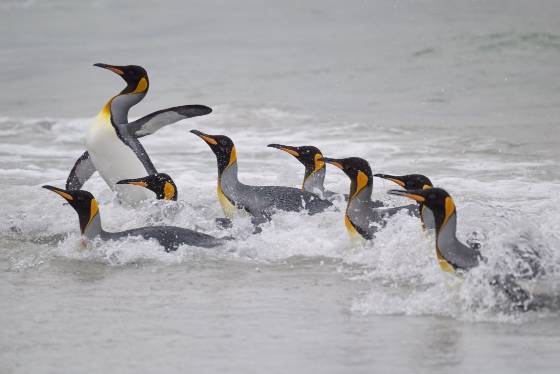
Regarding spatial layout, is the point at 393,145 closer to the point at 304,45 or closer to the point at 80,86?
the point at 80,86

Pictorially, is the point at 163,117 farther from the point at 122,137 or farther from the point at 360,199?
the point at 360,199

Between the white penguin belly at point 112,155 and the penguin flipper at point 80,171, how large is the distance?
5.5 inches

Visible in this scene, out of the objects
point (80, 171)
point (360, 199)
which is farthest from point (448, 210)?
point (80, 171)

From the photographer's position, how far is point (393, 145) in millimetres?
9969

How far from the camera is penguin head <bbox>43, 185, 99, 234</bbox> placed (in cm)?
510

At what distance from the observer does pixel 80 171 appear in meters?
6.98

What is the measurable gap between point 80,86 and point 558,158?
369 inches

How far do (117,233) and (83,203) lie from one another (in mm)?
235

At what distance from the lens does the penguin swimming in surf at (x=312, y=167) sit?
20.4 ft

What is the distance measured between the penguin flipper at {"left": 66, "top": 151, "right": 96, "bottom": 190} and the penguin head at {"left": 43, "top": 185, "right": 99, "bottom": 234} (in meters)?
1.78

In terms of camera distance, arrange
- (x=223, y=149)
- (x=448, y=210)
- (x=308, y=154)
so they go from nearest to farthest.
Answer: (x=448, y=210)
(x=223, y=149)
(x=308, y=154)

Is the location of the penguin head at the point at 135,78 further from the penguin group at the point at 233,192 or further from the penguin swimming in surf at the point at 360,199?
the penguin swimming in surf at the point at 360,199

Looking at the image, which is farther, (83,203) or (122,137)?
(122,137)

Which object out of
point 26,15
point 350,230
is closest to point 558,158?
point 350,230
